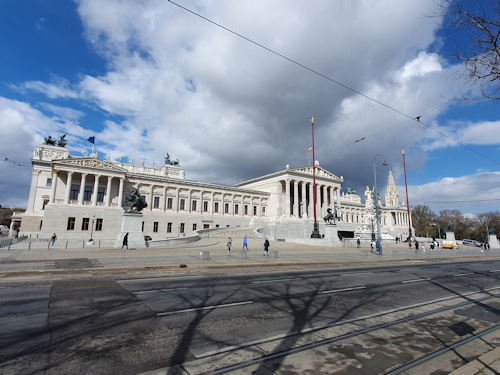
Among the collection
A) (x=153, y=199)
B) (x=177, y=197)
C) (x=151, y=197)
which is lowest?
(x=153, y=199)

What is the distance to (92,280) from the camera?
12.7 meters

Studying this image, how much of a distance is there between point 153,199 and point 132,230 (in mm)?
39493

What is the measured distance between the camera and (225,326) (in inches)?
260

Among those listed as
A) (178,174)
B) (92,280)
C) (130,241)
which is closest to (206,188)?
→ (178,174)

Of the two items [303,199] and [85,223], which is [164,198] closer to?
[85,223]

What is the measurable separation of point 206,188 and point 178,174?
738 inches

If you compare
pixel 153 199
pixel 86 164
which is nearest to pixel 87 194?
pixel 86 164

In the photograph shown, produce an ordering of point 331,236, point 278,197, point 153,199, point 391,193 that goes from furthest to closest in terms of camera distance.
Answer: point 391,193, point 278,197, point 153,199, point 331,236

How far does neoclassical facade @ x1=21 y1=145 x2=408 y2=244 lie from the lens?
57156 mm

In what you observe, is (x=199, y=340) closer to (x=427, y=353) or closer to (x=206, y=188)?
(x=427, y=353)

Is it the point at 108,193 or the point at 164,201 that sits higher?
the point at 108,193

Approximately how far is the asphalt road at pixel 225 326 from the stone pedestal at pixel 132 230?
19206 millimetres

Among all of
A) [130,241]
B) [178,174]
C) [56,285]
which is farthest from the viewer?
[178,174]

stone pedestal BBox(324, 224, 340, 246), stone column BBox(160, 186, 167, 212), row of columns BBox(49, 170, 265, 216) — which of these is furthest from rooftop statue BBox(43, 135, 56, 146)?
stone pedestal BBox(324, 224, 340, 246)
